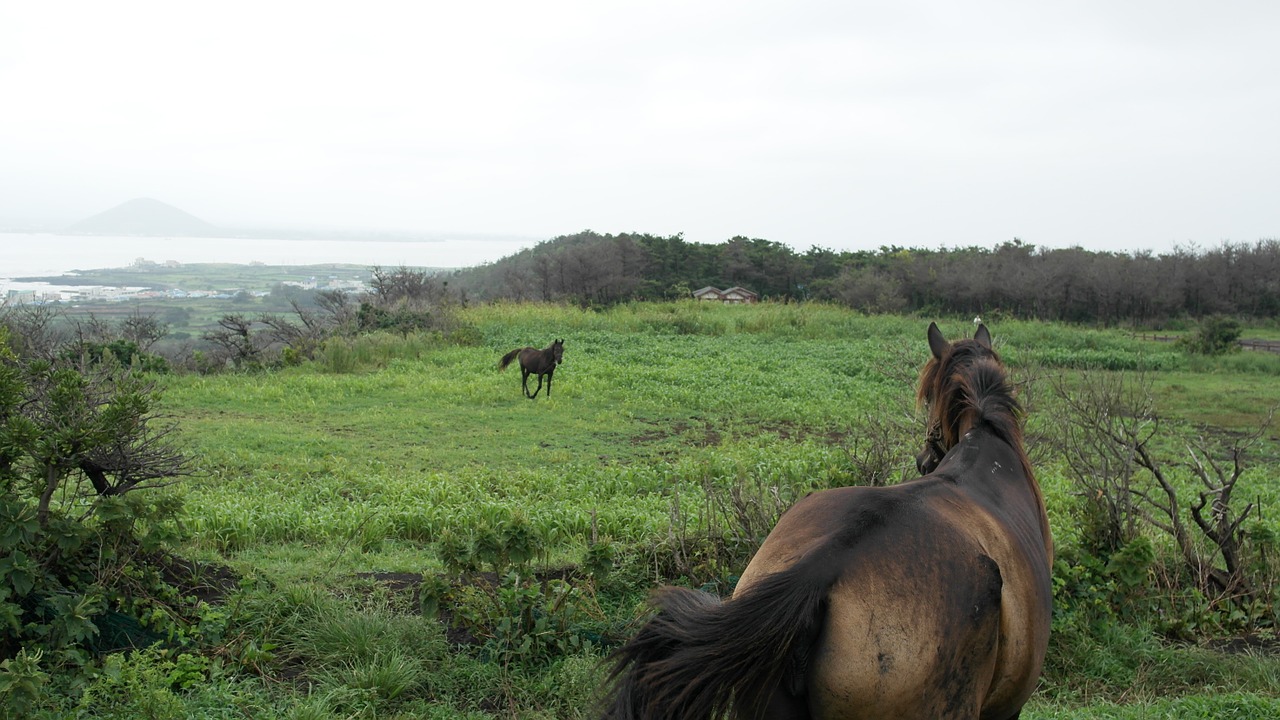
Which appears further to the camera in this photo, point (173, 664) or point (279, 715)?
point (173, 664)

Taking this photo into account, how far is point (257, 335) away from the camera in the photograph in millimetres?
25625

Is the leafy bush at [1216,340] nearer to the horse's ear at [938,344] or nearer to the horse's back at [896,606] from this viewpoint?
the horse's ear at [938,344]

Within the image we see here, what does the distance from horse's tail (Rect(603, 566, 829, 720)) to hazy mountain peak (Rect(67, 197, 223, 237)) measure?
15676cm

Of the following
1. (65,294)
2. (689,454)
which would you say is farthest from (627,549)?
(65,294)

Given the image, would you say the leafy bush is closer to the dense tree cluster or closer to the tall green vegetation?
the dense tree cluster

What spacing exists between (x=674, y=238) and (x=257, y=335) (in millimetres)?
33641

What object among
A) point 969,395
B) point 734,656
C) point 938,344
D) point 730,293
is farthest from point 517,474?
point 730,293

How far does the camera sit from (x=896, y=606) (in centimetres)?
233

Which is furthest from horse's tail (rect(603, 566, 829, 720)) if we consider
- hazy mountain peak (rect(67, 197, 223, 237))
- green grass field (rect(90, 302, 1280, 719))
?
hazy mountain peak (rect(67, 197, 223, 237))

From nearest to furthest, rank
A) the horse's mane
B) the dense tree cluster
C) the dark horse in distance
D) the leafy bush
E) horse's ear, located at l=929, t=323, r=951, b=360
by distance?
the horse's mane → horse's ear, located at l=929, t=323, r=951, b=360 → the dark horse in distance → the leafy bush → the dense tree cluster

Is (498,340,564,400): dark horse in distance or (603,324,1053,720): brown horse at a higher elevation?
(603,324,1053,720): brown horse

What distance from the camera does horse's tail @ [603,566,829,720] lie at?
2.24 meters

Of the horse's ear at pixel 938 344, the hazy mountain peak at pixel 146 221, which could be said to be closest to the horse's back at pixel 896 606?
the horse's ear at pixel 938 344

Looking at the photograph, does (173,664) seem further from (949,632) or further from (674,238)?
(674,238)
